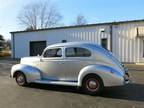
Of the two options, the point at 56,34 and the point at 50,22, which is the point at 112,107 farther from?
the point at 50,22

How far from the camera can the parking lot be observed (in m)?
8.30

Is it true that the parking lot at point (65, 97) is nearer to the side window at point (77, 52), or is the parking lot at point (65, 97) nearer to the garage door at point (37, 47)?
the side window at point (77, 52)

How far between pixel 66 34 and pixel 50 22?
4313cm

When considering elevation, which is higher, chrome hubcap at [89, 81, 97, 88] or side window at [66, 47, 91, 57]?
side window at [66, 47, 91, 57]

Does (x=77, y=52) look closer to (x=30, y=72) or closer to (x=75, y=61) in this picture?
(x=75, y=61)

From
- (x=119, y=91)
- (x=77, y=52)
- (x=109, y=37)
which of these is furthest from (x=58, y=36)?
(x=119, y=91)

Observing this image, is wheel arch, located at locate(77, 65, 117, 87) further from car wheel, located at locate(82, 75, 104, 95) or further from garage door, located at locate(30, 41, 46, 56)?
garage door, located at locate(30, 41, 46, 56)

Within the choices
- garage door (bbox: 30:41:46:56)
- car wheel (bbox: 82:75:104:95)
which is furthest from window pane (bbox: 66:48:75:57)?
garage door (bbox: 30:41:46:56)

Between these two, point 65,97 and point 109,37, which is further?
point 109,37

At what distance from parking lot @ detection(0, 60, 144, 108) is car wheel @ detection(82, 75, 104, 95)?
229mm

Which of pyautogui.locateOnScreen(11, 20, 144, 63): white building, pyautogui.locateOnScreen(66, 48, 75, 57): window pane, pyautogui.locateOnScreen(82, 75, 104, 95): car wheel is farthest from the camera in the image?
pyautogui.locateOnScreen(11, 20, 144, 63): white building

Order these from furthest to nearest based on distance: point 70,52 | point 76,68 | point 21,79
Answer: point 21,79, point 70,52, point 76,68

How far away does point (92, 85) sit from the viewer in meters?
9.90

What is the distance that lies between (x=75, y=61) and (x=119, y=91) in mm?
2021
